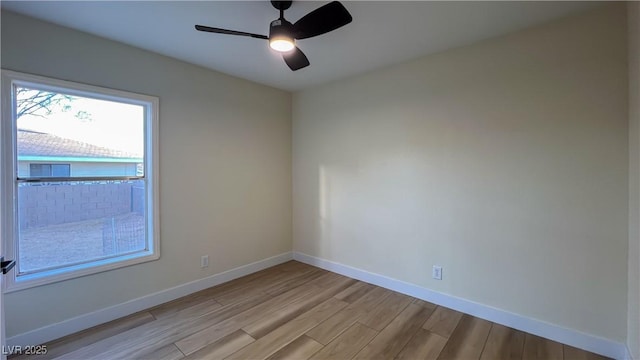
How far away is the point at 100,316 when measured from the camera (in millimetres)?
2520

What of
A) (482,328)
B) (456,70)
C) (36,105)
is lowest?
(482,328)

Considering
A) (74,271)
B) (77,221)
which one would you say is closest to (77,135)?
(77,221)

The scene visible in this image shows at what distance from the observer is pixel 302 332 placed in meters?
2.42

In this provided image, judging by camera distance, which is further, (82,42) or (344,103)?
(344,103)

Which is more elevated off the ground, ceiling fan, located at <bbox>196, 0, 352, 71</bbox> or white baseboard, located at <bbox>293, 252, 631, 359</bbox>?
ceiling fan, located at <bbox>196, 0, 352, 71</bbox>

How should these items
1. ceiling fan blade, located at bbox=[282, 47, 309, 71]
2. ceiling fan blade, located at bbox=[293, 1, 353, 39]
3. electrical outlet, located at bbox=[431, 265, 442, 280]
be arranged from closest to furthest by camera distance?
ceiling fan blade, located at bbox=[293, 1, 353, 39] < ceiling fan blade, located at bbox=[282, 47, 309, 71] < electrical outlet, located at bbox=[431, 265, 442, 280]

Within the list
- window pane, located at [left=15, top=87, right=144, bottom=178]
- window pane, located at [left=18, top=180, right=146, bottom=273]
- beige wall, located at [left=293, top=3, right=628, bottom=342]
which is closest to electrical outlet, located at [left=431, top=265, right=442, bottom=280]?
beige wall, located at [left=293, top=3, right=628, bottom=342]

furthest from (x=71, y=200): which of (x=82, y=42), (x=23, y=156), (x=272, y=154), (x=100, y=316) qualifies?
(x=272, y=154)

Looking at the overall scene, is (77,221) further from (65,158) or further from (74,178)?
(65,158)

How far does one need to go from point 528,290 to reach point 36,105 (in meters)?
4.35

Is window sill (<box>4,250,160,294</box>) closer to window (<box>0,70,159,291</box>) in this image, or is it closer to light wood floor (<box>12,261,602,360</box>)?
window (<box>0,70,159,291</box>)

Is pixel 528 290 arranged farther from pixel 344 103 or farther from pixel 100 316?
pixel 100 316

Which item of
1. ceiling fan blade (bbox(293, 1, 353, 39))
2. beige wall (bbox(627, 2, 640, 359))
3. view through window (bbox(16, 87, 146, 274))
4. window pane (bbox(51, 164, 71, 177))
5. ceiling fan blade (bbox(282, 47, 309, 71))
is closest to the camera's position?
ceiling fan blade (bbox(293, 1, 353, 39))

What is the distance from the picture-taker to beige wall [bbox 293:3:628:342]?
6.92 feet
